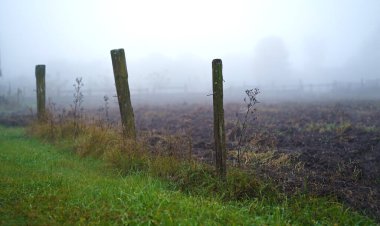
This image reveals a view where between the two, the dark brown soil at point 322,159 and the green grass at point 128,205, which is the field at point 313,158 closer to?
the dark brown soil at point 322,159

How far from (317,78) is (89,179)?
143239 millimetres

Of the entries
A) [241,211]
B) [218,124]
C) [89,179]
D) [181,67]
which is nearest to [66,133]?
[89,179]

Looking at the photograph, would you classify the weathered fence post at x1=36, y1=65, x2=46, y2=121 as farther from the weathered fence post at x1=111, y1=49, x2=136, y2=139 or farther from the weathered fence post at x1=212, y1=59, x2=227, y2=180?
the weathered fence post at x1=212, y1=59, x2=227, y2=180

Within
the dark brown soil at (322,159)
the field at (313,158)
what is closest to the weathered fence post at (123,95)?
the field at (313,158)

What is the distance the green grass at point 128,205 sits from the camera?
14.9 ft

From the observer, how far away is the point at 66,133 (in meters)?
10.6

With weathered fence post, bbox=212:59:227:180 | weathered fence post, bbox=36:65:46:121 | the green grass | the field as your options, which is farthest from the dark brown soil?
weathered fence post, bbox=36:65:46:121

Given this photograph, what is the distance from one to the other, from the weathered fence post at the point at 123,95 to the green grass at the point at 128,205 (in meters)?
1.91

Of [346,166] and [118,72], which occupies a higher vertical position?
[118,72]

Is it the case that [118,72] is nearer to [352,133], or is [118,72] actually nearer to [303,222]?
[303,222]

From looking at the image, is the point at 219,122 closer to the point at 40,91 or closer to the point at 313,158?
the point at 313,158

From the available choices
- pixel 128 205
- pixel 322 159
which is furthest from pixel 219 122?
pixel 322 159

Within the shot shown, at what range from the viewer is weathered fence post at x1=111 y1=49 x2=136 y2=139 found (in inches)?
332

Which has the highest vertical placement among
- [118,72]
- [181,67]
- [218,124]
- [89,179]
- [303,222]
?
[181,67]
